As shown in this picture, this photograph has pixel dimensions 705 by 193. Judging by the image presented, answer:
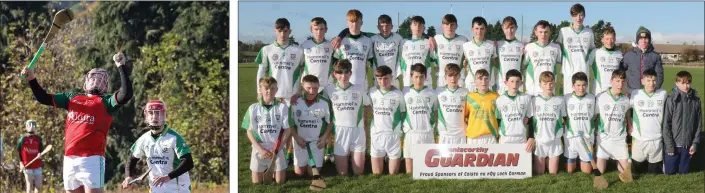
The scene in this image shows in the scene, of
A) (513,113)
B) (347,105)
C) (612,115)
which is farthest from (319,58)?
(612,115)

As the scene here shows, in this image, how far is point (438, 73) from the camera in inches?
384

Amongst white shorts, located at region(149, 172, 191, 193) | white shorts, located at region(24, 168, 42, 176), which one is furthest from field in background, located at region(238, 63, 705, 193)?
white shorts, located at region(24, 168, 42, 176)

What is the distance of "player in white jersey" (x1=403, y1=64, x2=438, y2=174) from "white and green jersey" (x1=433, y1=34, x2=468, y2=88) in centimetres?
21

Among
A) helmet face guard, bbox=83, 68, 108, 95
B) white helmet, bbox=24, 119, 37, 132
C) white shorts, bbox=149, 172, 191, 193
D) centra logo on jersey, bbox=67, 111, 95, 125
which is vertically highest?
helmet face guard, bbox=83, 68, 108, 95

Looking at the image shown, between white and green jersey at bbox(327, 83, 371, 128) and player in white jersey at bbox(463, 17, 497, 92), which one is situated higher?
player in white jersey at bbox(463, 17, 497, 92)

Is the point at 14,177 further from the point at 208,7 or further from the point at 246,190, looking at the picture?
the point at 246,190

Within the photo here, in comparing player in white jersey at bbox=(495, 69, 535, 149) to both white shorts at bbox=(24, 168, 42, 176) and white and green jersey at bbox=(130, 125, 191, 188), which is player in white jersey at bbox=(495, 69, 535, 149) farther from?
white shorts at bbox=(24, 168, 42, 176)

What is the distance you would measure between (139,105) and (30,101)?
5.42 ft

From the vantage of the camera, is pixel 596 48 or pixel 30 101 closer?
pixel 596 48

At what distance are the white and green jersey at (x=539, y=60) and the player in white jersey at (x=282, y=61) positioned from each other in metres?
2.59

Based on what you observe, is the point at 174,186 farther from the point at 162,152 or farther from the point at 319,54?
the point at 319,54

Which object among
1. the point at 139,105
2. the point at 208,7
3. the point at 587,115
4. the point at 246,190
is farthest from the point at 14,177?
the point at 587,115

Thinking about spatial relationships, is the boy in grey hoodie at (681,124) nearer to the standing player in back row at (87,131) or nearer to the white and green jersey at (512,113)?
the white and green jersey at (512,113)

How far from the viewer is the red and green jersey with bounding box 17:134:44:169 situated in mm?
11984
